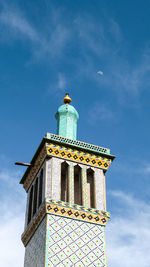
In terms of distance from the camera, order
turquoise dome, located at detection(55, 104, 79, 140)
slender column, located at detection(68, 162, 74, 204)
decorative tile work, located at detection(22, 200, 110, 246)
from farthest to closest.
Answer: turquoise dome, located at detection(55, 104, 79, 140), slender column, located at detection(68, 162, 74, 204), decorative tile work, located at detection(22, 200, 110, 246)

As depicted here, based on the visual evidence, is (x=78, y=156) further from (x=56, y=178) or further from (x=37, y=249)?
(x=37, y=249)

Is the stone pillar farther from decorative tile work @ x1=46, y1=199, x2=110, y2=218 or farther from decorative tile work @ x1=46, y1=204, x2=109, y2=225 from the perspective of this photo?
decorative tile work @ x1=46, y1=204, x2=109, y2=225

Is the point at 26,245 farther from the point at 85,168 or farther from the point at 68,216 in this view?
the point at 85,168

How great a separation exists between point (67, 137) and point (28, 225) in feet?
13.2

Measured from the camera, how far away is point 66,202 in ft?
56.0

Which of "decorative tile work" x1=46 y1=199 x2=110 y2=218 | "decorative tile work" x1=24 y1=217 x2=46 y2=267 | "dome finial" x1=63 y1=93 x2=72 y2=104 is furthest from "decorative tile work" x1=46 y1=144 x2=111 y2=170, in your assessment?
"dome finial" x1=63 y1=93 x2=72 y2=104

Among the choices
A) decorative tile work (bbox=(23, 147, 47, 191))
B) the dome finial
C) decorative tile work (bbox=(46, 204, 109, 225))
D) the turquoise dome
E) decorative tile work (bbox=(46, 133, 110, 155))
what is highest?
the dome finial

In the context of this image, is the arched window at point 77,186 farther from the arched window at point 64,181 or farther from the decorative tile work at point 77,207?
the decorative tile work at point 77,207

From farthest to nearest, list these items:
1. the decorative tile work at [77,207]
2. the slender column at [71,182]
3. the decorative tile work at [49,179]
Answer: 1. the slender column at [71,182]
2. the decorative tile work at [49,179]
3. the decorative tile work at [77,207]

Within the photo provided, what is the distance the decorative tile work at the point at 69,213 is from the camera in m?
16.7

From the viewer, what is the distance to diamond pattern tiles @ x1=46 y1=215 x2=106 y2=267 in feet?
51.4

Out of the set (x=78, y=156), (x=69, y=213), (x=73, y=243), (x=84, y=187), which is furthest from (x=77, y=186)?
(x=73, y=243)

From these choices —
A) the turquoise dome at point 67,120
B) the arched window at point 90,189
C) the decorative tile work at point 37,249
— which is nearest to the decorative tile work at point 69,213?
the decorative tile work at point 37,249

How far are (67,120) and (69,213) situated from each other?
4944 mm
